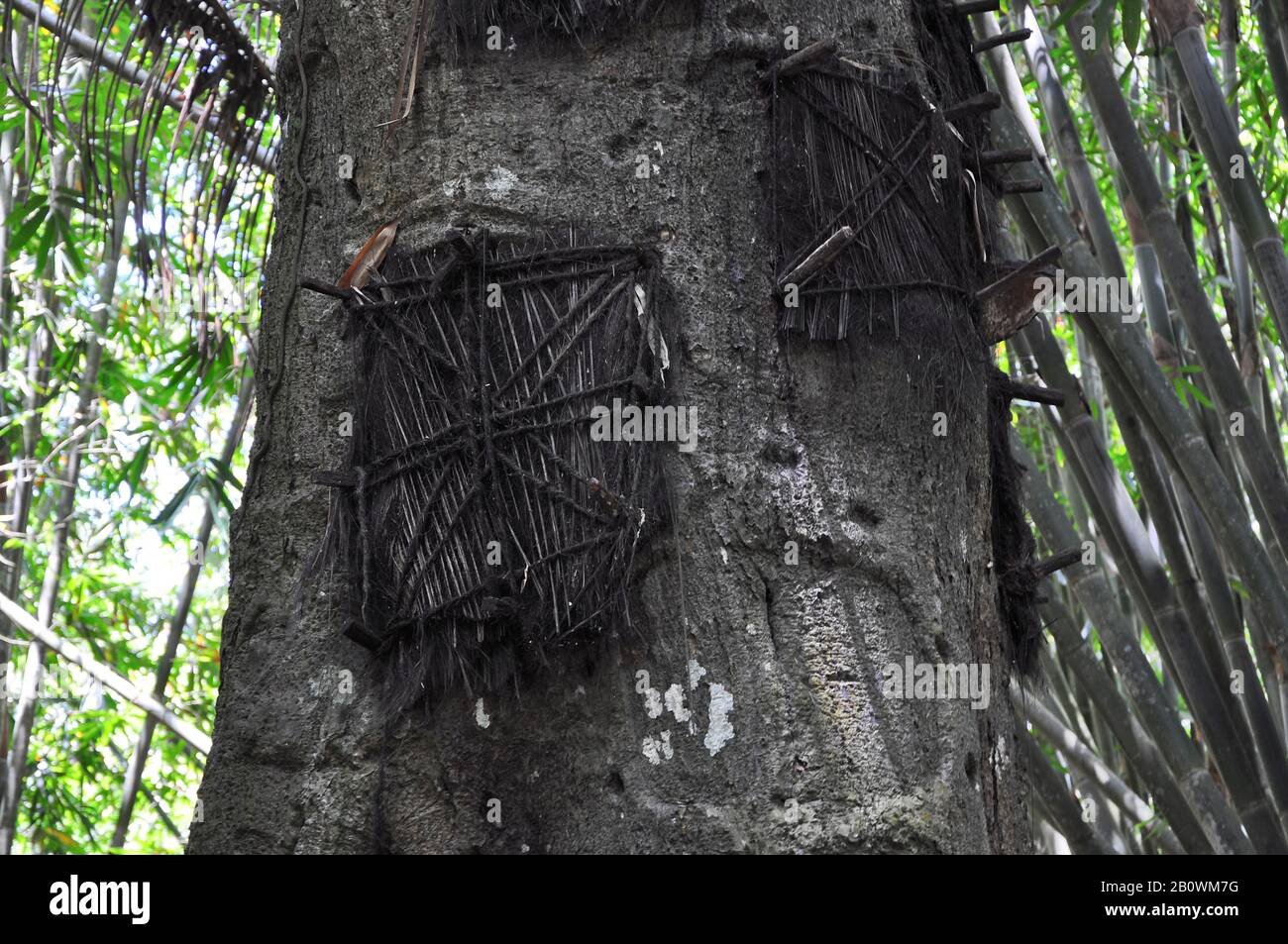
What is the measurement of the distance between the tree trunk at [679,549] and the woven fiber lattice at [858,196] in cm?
4

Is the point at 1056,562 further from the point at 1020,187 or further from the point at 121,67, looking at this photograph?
the point at 121,67

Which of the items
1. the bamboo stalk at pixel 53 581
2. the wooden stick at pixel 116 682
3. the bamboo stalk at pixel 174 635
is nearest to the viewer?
the wooden stick at pixel 116 682

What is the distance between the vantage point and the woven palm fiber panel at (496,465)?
6.44 ft

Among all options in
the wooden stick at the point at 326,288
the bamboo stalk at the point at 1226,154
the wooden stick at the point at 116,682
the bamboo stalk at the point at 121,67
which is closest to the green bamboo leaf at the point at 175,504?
the wooden stick at the point at 116,682

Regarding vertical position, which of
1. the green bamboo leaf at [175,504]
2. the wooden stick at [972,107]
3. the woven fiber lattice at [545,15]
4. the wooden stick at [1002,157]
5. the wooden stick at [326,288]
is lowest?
the wooden stick at [326,288]

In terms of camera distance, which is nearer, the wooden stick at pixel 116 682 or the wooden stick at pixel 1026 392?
the wooden stick at pixel 1026 392

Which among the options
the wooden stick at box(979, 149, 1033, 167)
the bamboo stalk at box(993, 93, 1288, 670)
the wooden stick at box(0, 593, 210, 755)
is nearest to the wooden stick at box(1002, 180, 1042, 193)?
the wooden stick at box(979, 149, 1033, 167)

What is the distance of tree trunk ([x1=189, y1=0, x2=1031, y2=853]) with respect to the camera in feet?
6.23

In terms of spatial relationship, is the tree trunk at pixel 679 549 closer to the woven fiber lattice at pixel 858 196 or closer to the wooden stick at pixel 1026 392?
the woven fiber lattice at pixel 858 196

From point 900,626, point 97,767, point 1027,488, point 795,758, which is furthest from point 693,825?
point 97,767

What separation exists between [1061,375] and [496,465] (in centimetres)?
278

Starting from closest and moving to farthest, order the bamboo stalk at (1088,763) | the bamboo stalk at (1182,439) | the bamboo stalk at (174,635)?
1. the bamboo stalk at (1182,439)
2. the bamboo stalk at (1088,763)
3. the bamboo stalk at (174,635)

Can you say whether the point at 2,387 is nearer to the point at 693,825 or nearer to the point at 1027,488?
the point at 1027,488

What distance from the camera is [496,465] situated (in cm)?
201
